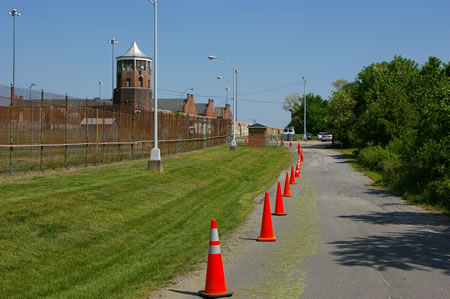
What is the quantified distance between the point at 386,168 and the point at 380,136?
12319mm

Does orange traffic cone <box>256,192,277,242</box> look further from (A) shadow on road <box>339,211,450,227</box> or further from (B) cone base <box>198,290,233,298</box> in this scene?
(B) cone base <box>198,290,233,298</box>

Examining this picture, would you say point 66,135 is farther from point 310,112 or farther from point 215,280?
point 310,112

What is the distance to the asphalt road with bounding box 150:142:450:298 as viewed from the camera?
24.3 feet

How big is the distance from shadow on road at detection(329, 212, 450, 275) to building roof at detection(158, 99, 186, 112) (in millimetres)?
117568

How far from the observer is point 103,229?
13.4 meters

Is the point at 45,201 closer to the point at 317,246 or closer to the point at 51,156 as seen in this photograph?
the point at 317,246

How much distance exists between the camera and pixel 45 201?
14.3 metres

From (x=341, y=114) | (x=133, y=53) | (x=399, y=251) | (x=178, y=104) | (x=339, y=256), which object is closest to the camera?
(x=339, y=256)

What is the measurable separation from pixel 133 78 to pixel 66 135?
76724mm

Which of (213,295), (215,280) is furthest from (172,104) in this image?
(213,295)

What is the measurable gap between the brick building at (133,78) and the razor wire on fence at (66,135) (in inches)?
2460

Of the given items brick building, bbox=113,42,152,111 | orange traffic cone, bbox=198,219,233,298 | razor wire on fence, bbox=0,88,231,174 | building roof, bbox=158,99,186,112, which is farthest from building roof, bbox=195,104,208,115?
orange traffic cone, bbox=198,219,233,298

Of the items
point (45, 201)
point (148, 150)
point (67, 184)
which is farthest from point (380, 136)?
point (45, 201)

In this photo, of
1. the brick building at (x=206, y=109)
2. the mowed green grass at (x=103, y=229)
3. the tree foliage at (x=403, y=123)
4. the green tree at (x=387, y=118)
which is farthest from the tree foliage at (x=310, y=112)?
the mowed green grass at (x=103, y=229)
